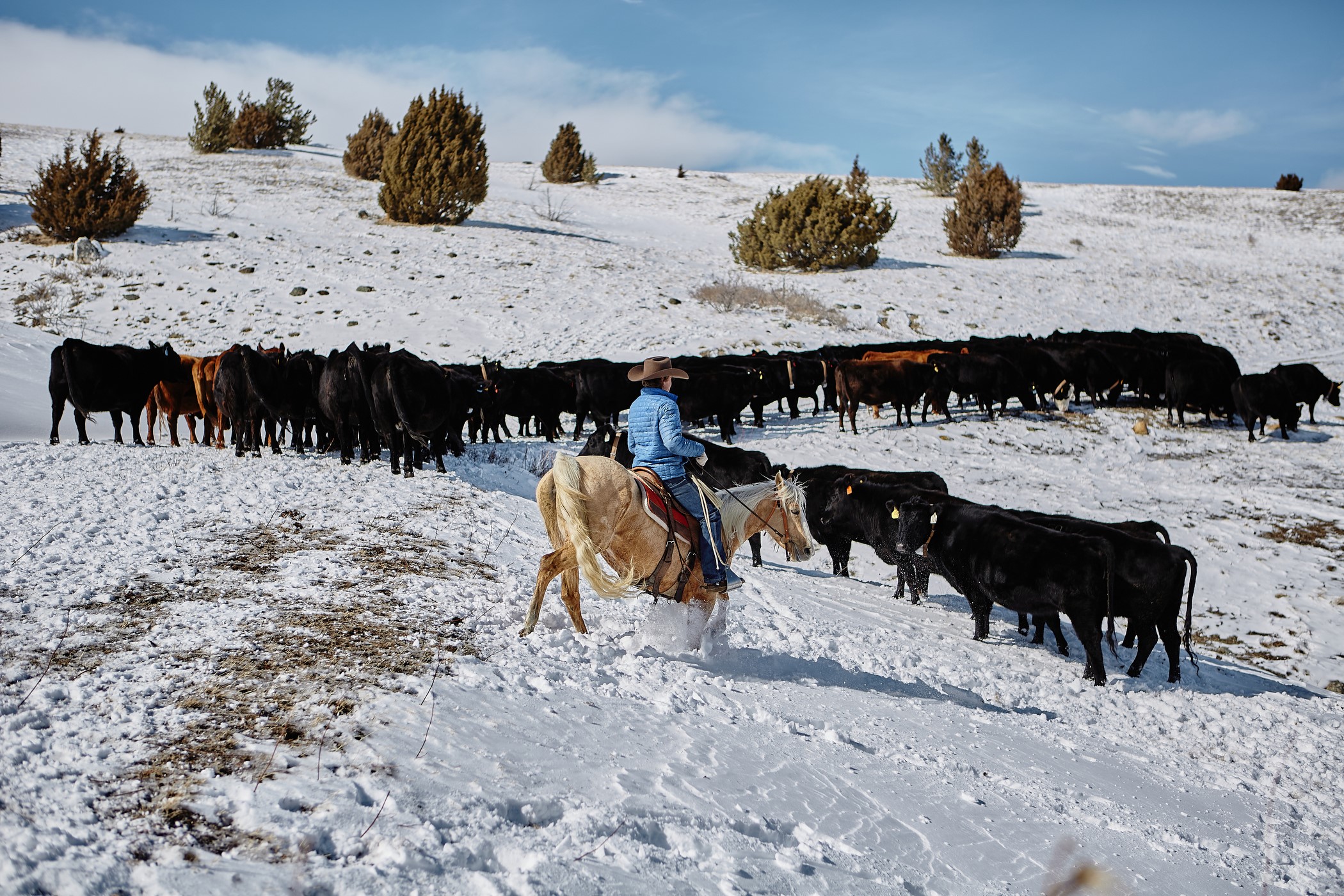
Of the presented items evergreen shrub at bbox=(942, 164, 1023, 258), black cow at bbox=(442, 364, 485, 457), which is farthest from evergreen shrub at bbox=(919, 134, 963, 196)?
black cow at bbox=(442, 364, 485, 457)

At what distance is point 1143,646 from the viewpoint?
8148mm

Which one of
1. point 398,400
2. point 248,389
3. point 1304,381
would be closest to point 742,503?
point 398,400

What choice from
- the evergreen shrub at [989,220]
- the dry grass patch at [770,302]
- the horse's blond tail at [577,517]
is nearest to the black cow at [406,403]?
the horse's blond tail at [577,517]

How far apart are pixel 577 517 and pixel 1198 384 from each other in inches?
734

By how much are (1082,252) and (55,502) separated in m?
41.9

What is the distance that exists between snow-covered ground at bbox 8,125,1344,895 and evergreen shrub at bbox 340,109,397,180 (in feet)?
103

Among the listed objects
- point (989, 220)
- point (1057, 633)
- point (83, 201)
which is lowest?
point (1057, 633)

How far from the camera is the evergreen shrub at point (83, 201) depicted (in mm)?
26875

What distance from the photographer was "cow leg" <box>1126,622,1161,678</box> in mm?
8102

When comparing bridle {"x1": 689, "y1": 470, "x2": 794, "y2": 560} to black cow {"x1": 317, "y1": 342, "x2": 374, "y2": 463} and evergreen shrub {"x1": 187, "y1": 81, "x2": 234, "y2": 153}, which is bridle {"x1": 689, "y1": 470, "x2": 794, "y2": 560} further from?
evergreen shrub {"x1": 187, "y1": 81, "x2": 234, "y2": 153}

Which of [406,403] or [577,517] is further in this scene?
[406,403]

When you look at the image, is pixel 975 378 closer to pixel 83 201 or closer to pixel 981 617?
pixel 981 617

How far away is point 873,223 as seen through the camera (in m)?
35.2

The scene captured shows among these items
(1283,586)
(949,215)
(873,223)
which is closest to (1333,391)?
(1283,586)
